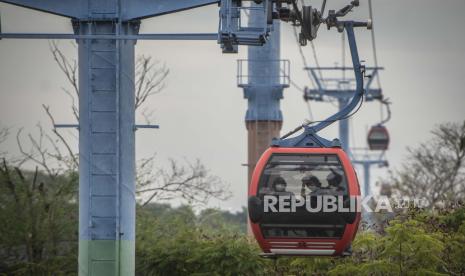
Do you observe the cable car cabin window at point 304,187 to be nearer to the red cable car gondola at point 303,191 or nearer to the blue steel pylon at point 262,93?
the red cable car gondola at point 303,191

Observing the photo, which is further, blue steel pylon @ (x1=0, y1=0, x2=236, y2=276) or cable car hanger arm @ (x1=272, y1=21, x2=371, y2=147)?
blue steel pylon @ (x1=0, y1=0, x2=236, y2=276)

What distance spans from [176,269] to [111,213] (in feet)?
27.6

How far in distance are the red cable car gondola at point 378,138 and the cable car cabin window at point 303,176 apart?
60414 mm

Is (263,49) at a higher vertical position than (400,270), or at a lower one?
higher

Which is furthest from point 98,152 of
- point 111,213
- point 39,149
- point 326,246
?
point 39,149

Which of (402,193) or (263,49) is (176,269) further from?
(402,193)

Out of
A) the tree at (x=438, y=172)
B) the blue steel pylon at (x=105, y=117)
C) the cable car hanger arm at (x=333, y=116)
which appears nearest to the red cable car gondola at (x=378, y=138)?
the tree at (x=438, y=172)

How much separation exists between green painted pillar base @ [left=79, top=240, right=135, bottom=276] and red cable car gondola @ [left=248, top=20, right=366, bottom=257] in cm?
351

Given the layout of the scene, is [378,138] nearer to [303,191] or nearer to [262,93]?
[262,93]

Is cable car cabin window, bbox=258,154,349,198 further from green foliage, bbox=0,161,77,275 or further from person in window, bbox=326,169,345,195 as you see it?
green foliage, bbox=0,161,77,275

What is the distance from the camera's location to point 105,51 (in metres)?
32.5

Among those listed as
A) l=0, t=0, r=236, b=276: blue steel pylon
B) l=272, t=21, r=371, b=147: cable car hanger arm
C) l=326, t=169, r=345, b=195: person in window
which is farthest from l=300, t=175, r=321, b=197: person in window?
l=0, t=0, r=236, b=276: blue steel pylon

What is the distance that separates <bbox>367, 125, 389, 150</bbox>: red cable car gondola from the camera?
295 ft

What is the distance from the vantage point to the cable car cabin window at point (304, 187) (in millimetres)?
29500
